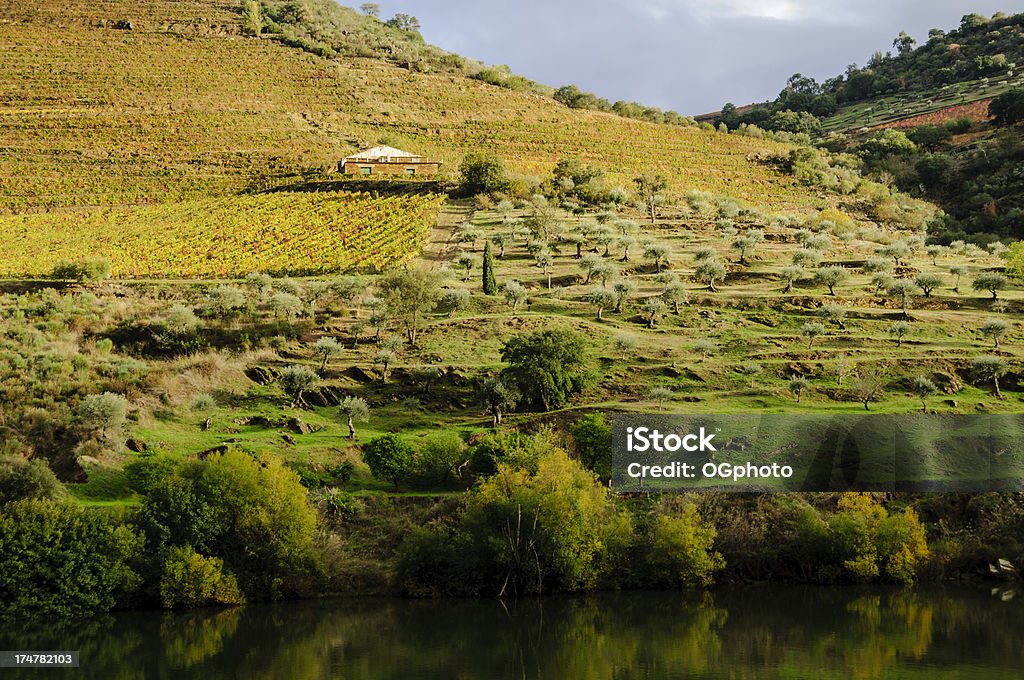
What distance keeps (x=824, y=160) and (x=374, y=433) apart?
85890mm

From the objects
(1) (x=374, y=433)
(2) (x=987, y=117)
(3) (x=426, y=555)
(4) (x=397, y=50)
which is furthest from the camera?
(4) (x=397, y=50)

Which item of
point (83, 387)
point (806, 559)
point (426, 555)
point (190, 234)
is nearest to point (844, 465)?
point (806, 559)

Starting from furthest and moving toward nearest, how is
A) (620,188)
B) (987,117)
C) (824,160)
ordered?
(987,117) < (824,160) < (620,188)

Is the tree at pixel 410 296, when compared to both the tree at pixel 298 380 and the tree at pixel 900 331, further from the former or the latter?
the tree at pixel 900 331

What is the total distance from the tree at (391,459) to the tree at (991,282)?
37.3 m

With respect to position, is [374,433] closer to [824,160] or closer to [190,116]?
[190,116]

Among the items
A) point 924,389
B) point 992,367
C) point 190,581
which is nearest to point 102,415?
point 190,581

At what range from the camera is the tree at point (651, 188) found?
9125 cm

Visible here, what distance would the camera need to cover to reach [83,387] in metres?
49.6

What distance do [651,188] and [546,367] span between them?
52.5 m

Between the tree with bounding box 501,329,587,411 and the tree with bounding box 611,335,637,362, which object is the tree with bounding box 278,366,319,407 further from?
the tree with bounding box 611,335,637,362

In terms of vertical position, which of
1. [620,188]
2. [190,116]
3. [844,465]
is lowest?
[844,465]

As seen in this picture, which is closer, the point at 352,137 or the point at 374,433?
the point at 374,433

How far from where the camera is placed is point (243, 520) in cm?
4038
